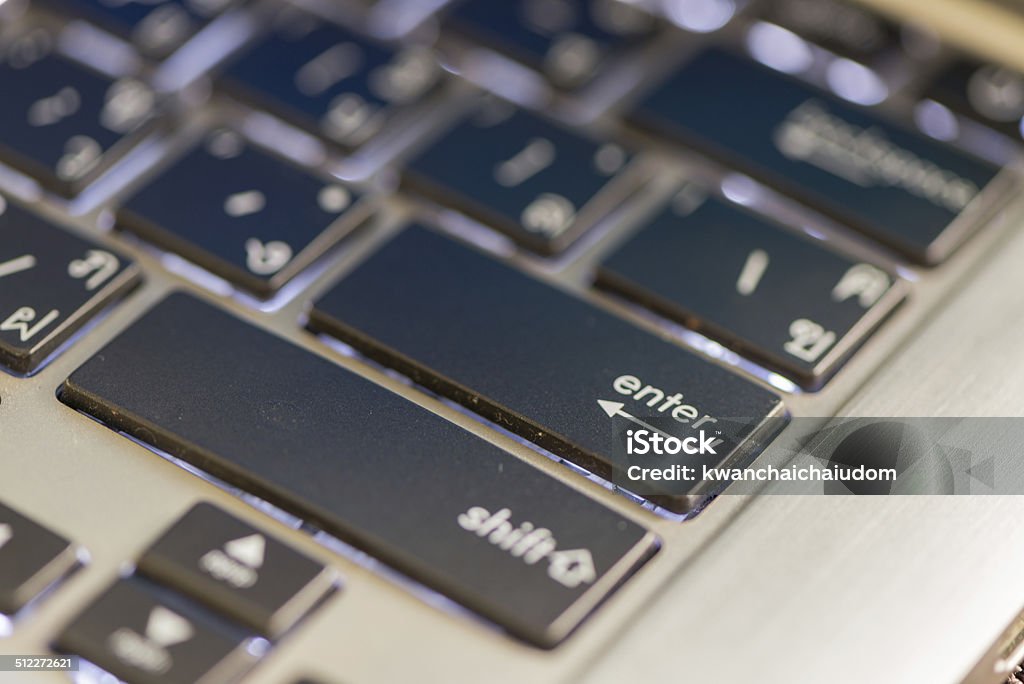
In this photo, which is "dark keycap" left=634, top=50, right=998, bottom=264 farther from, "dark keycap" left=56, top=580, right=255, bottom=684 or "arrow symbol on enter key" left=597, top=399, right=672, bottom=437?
"dark keycap" left=56, top=580, right=255, bottom=684

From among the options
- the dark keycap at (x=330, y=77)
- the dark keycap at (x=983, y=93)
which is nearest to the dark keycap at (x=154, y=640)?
the dark keycap at (x=330, y=77)

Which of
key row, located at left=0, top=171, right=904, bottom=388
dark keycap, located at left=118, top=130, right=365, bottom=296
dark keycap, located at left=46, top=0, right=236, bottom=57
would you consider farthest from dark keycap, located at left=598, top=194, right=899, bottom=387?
dark keycap, located at left=46, top=0, right=236, bottom=57

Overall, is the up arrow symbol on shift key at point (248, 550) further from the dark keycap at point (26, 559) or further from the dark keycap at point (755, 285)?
the dark keycap at point (755, 285)

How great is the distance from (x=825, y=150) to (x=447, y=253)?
153mm

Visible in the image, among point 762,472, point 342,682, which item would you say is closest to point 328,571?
point 342,682

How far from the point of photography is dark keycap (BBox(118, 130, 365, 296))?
0.45 m

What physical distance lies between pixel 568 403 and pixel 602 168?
→ 0.39ft

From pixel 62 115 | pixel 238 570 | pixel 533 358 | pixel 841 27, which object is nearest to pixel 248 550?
pixel 238 570

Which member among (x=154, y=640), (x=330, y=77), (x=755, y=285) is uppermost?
(x=330, y=77)

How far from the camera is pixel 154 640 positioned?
338 mm

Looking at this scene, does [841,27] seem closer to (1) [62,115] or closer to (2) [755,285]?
(2) [755,285]

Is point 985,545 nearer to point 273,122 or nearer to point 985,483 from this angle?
point 985,483

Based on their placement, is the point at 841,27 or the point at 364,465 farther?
the point at 841,27

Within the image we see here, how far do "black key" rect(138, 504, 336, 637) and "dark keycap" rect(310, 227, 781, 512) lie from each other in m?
0.08
